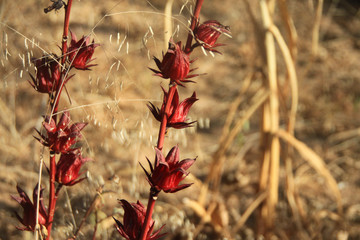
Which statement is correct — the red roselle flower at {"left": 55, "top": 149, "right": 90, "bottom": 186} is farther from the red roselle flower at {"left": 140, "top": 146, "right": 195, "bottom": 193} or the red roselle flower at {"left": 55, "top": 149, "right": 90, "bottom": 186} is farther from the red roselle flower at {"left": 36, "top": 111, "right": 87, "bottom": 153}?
the red roselle flower at {"left": 140, "top": 146, "right": 195, "bottom": 193}

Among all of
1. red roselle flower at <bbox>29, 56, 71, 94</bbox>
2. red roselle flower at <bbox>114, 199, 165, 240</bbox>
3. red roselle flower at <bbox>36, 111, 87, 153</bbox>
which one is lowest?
red roselle flower at <bbox>114, 199, 165, 240</bbox>

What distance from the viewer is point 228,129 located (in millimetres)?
1896

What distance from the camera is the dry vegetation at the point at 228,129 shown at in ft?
5.37

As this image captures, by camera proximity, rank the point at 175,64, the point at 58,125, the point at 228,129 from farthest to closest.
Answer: the point at 228,129
the point at 58,125
the point at 175,64

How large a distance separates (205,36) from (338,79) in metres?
2.28

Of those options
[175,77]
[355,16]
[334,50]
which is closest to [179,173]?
[175,77]

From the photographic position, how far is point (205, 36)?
0.74 m

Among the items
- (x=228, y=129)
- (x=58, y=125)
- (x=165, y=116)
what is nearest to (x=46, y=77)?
(x=58, y=125)

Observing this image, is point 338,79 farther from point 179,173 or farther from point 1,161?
point 179,173

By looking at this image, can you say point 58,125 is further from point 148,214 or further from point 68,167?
point 148,214

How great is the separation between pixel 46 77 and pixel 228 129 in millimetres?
1193

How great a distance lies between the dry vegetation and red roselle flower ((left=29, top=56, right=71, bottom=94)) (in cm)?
14

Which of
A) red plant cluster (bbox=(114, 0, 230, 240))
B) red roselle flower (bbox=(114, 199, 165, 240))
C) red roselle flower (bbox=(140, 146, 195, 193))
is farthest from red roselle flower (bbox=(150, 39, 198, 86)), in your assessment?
red roselle flower (bbox=(114, 199, 165, 240))

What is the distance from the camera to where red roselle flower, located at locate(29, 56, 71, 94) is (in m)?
0.79
